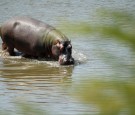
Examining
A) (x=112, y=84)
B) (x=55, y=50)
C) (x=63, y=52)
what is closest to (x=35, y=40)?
(x=55, y=50)

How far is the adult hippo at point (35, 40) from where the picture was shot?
10586mm

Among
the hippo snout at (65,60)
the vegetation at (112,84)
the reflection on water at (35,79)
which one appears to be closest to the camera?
the vegetation at (112,84)

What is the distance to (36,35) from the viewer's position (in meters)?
11.3

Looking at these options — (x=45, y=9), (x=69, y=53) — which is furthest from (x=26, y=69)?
(x=45, y=9)

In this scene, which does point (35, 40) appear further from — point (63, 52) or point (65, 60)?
point (65, 60)

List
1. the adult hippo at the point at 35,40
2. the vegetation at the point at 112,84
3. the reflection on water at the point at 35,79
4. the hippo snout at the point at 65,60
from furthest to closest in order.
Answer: the adult hippo at the point at 35,40 < the hippo snout at the point at 65,60 < the reflection on water at the point at 35,79 < the vegetation at the point at 112,84

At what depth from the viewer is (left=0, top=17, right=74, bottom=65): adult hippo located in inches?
417

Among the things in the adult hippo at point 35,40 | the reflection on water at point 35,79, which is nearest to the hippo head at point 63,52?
the adult hippo at point 35,40

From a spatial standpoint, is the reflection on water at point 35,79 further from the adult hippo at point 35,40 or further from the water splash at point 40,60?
the adult hippo at point 35,40

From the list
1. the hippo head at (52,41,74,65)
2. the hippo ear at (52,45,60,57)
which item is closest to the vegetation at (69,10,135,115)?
the hippo head at (52,41,74,65)

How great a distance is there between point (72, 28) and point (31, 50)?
10476 millimetres

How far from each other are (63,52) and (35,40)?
1003 millimetres

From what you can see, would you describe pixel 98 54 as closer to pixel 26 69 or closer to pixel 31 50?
pixel 26 69

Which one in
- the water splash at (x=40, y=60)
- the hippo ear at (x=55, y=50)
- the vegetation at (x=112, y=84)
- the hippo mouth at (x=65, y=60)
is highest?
the vegetation at (x=112, y=84)
